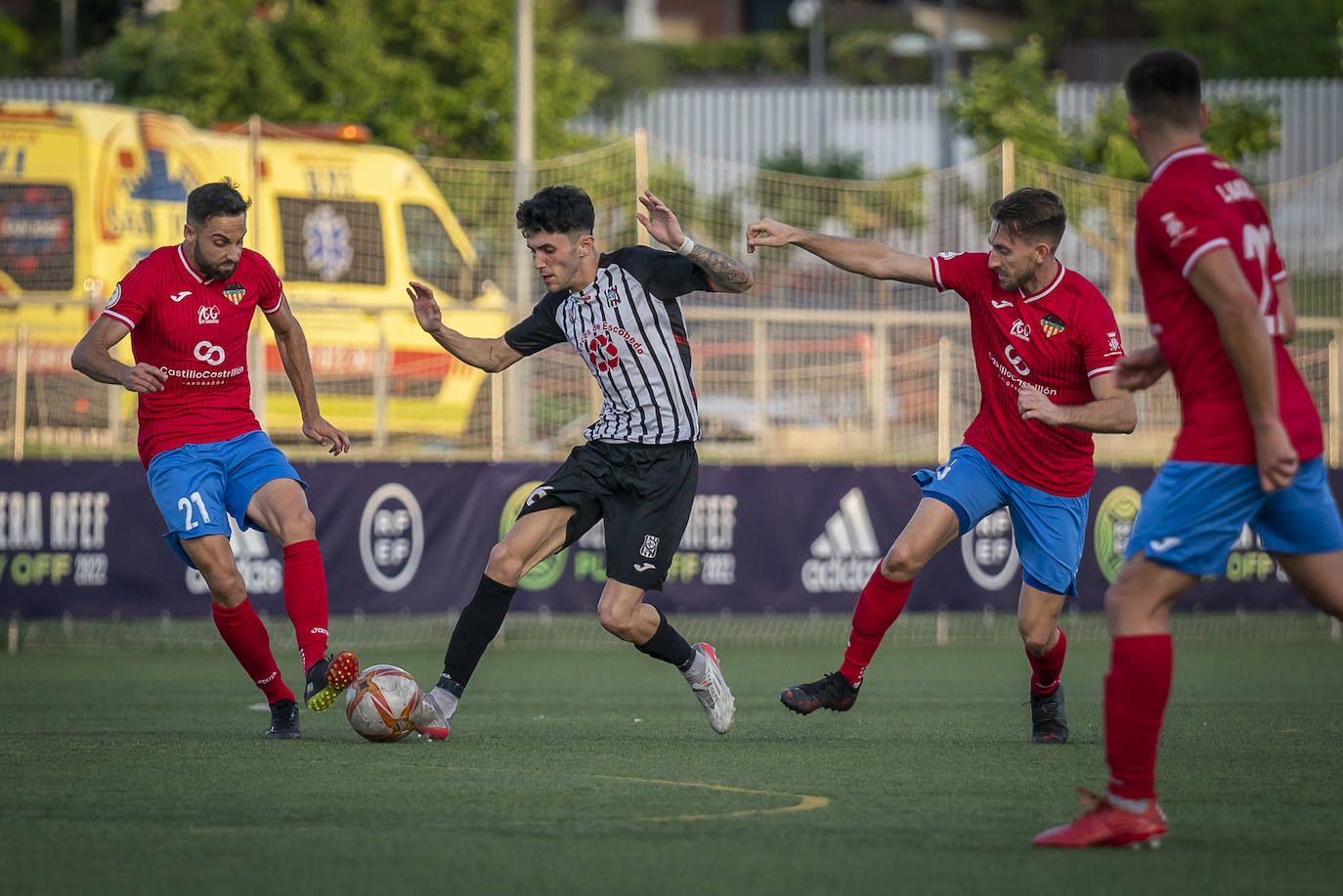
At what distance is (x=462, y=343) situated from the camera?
774 cm

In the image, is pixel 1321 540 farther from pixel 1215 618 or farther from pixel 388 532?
pixel 1215 618

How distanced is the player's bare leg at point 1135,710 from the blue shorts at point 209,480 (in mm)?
3843

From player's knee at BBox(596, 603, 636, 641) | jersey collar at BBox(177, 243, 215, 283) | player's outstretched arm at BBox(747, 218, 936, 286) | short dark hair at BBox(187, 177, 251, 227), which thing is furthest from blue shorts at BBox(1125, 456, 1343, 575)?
jersey collar at BBox(177, 243, 215, 283)

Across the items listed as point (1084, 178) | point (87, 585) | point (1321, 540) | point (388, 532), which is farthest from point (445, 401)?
point (1321, 540)

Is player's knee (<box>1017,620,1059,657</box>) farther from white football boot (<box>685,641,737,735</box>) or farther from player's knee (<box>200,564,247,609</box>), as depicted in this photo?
player's knee (<box>200,564,247,609</box>)

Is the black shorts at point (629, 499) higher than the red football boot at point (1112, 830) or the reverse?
higher

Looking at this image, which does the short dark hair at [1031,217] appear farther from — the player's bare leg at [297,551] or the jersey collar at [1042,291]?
the player's bare leg at [297,551]

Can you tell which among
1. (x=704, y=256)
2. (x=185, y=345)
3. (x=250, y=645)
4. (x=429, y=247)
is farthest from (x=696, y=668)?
(x=429, y=247)

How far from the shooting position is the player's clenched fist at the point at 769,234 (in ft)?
22.5

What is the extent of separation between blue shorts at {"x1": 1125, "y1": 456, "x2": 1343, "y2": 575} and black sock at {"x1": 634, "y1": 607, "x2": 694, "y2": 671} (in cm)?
296

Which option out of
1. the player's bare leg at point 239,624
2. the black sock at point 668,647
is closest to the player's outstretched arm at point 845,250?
the black sock at point 668,647

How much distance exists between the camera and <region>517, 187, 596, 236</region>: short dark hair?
7242 millimetres

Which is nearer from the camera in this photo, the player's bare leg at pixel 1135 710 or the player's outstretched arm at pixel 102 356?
the player's bare leg at pixel 1135 710

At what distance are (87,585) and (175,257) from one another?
5041 millimetres
